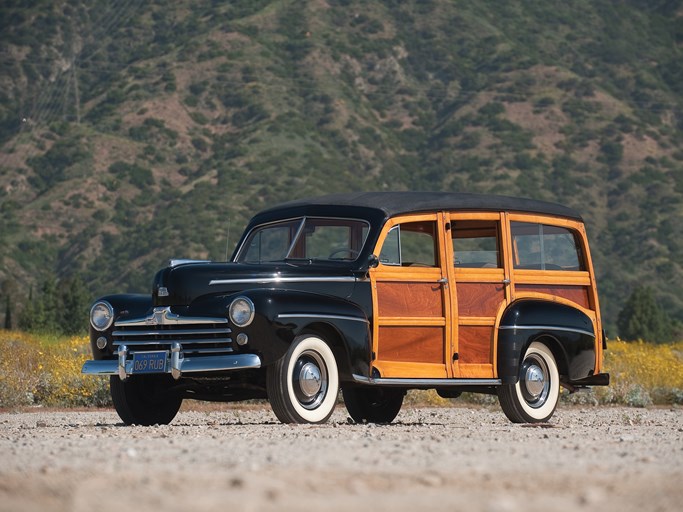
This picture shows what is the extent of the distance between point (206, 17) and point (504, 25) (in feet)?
86.0

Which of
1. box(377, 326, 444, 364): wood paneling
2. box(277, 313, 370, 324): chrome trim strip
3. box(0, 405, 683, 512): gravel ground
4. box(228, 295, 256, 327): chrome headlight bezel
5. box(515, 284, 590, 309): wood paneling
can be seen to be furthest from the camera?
box(515, 284, 590, 309): wood paneling

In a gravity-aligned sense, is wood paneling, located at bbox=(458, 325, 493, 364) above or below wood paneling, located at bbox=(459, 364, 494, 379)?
above

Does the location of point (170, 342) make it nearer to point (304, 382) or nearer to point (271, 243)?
point (304, 382)

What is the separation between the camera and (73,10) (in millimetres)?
129250

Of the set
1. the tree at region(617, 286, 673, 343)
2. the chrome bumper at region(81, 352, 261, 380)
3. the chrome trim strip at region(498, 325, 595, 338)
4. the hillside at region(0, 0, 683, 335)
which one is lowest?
the tree at region(617, 286, 673, 343)

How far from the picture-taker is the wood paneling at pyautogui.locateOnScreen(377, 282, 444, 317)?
43.8ft

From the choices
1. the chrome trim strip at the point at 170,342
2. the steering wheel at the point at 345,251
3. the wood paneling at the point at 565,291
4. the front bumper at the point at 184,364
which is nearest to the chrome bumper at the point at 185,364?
the front bumper at the point at 184,364

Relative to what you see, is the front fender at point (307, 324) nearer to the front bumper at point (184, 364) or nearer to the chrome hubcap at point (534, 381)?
the front bumper at point (184, 364)

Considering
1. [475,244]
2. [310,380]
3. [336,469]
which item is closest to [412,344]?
[310,380]

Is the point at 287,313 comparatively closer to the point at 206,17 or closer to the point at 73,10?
the point at 206,17

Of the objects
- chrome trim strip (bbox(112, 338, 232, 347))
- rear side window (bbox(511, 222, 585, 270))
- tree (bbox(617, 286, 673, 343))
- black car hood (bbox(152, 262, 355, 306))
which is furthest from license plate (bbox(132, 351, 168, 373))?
tree (bbox(617, 286, 673, 343))

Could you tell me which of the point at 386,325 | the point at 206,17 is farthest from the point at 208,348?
the point at 206,17

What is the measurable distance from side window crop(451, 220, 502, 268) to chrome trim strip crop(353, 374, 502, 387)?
120 cm

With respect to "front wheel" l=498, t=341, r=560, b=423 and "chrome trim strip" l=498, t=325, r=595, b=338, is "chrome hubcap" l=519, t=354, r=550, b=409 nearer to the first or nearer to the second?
"front wheel" l=498, t=341, r=560, b=423
